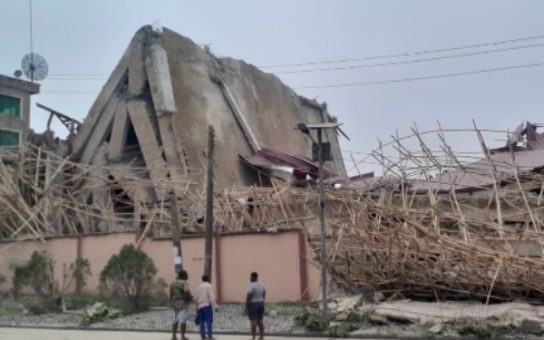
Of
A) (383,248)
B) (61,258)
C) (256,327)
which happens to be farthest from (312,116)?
(256,327)

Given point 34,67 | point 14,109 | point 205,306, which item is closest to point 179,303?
point 205,306

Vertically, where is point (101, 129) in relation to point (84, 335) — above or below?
above

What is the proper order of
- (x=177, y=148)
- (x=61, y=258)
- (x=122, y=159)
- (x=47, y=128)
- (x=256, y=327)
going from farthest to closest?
1. (x=47, y=128)
2. (x=122, y=159)
3. (x=177, y=148)
4. (x=61, y=258)
5. (x=256, y=327)

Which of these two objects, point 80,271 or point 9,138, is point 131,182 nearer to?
point 80,271

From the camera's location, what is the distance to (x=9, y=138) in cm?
3688

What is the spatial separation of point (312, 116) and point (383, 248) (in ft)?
89.6

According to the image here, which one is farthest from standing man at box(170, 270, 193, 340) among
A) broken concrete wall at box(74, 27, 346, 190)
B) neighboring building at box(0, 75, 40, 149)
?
neighboring building at box(0, 75, 40, 149)

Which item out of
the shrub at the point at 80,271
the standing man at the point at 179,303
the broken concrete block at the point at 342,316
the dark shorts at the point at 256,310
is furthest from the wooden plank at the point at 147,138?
the dark shorts at the point at 256,310

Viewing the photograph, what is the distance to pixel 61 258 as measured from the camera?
21.8 metres

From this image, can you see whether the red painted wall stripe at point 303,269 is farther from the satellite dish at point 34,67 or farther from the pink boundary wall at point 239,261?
the satellite dish at point 34,67

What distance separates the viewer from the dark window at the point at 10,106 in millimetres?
37125

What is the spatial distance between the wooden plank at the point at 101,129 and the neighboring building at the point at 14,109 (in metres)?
7.86

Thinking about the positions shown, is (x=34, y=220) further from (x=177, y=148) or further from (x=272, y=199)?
(x=272, y=199)

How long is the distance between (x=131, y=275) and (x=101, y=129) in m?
14.3
